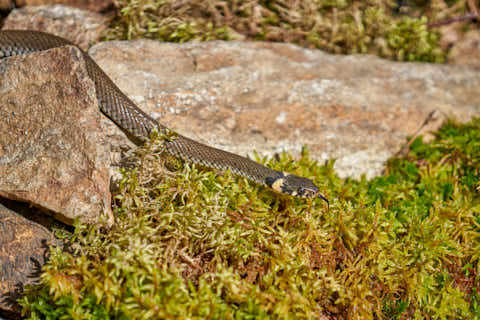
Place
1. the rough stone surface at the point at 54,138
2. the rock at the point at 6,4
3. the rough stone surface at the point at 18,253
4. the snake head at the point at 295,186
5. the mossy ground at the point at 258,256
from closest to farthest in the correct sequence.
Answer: the mossy ground at the point at 258,256 → the rough stone surface at the point at 18,253 → the rough stone surface at the point at 54,138 → the snake head at the point at 295,186 → the rock at the point at 6,4

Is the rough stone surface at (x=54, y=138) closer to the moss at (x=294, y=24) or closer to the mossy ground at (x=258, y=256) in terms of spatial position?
the mossy ground at (x=258, y=256)

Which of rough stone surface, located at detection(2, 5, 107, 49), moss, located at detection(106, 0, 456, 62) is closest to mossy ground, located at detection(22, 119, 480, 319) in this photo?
moss, located at detection(106, 0, 456, 62)

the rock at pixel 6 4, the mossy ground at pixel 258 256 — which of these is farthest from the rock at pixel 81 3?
the mossy ground at pixel 258 256

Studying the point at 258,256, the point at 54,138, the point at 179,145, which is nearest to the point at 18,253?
the point at 54,138

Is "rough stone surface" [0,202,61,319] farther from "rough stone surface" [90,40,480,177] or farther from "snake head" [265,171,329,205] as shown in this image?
"snake head" [265,171,329,205]

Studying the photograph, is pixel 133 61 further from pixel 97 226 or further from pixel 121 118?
pixel 97 226

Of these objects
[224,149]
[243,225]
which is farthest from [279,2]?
[243,225]
